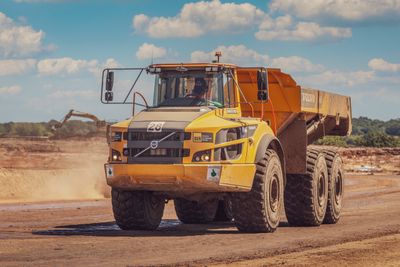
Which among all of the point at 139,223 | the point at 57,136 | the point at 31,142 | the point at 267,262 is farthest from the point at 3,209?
the point at 57,136

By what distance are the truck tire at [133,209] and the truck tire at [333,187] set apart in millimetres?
4520

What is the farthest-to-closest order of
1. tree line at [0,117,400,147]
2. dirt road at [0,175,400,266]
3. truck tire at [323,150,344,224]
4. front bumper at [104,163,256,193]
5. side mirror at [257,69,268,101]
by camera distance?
1. tree line at [0,117,400,147]
2. truck tire at [323,150,344,224]
3. side mirror at [257,69,268,101]
4. front bumper at [104,163,256,193]
5. dirt road at [0,175,400,266]

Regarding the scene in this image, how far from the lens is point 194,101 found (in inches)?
669

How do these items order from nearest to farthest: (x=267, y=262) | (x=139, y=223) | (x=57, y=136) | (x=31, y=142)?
1. (x=267, y=262)
2. (x=139, y=223)
3. (x=31, y=142)
4. (x=57, y=136)

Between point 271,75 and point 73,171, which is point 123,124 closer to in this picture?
point 271,75

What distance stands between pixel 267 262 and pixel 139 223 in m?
5.36

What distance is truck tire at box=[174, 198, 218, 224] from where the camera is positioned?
66.3ft

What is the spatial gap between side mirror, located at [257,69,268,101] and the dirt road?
2423 mm

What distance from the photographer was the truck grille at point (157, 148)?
15797 millimetres

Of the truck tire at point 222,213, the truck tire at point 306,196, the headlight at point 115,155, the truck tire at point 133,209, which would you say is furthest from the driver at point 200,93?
the truck tire at point 222,213

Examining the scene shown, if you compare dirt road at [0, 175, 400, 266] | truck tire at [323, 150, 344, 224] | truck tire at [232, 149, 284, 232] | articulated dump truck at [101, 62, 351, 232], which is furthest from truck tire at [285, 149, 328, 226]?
truck tire at [232, 149, 284, 232]

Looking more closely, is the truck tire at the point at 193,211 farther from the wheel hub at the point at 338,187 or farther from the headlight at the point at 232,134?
the headlight at the point at 232,134

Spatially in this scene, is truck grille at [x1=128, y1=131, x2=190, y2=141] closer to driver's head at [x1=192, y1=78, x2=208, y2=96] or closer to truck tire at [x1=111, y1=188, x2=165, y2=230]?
truck tire at [x1=111, y1=188, x2=165, y2=230]

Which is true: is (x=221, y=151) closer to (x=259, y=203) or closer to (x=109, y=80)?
(x=259, y=203)
